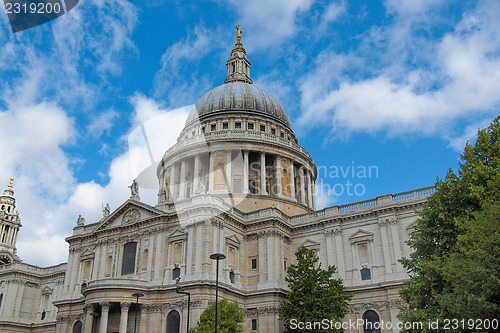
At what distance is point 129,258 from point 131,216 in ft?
13.5

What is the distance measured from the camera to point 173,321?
125 ft

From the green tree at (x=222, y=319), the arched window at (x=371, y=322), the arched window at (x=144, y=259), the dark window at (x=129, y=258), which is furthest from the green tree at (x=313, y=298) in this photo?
the dark window at (x=129, y=258)

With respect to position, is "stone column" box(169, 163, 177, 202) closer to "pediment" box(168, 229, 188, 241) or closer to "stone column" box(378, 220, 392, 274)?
"pediment" box(168, 229, 188, 241)

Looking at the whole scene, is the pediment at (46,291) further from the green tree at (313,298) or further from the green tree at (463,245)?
the green tree at (463,245)

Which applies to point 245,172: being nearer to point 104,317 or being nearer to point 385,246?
point 385,246

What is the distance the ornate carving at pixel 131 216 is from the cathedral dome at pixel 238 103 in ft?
75.0

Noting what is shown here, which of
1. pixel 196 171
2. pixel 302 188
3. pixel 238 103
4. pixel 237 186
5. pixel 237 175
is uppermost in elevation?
pixel 238 103

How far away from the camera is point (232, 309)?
31.9m

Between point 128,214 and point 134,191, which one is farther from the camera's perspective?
point 134,191

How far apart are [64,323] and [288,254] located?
2309cm

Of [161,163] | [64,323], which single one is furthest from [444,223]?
[161,163]

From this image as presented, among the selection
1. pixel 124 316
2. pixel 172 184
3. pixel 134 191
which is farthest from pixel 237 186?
pixel 124 316

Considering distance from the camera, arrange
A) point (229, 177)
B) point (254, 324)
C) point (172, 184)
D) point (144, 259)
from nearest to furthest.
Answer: point (254, 324)
point (144, 259)
point (229, 177)
point (172, 184)

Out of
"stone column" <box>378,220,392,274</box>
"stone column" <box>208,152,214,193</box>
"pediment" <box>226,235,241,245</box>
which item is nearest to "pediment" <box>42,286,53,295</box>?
"stone column" <box>208,152,214,193</box>
